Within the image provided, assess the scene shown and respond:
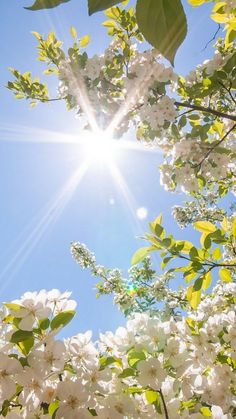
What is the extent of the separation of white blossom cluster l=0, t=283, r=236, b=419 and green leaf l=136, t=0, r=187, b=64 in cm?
144

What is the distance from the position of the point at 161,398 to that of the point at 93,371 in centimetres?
47

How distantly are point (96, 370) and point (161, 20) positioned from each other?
1.74m

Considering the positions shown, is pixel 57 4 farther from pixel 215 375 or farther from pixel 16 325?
pixel 215 375

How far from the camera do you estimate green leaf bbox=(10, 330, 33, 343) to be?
1.58m

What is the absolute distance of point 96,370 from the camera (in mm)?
1812

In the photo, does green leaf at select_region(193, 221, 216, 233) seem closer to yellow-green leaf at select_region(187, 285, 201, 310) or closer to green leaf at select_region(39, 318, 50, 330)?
yellow-green leaf at select_region(187, 285, 201, 310)

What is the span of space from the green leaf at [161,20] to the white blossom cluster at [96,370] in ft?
4.73

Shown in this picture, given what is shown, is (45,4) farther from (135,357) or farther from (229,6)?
(229,6)

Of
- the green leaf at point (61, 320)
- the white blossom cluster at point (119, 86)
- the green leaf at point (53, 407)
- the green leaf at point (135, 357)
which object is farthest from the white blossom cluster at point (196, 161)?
the green leaf at point (53, 407)

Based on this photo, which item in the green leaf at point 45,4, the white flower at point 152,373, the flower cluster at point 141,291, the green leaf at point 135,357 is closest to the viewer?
the green leaf at point 45,4

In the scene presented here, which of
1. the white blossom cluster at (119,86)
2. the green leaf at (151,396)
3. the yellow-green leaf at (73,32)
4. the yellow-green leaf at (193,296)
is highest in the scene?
the yellow-green leaf at (73,32)

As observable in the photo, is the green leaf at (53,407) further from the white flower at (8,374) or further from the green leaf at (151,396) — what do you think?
the green leaf at (151,396)

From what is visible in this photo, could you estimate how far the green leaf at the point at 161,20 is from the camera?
42 cm

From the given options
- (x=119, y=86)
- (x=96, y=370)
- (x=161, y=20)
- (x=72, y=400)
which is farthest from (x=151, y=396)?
(x=119, y=86)
